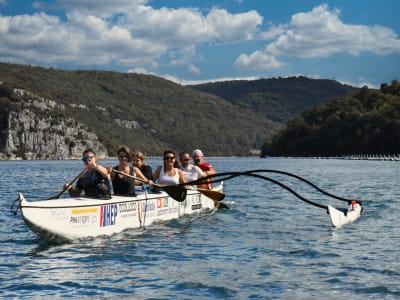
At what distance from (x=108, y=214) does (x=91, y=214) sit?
0.75 m

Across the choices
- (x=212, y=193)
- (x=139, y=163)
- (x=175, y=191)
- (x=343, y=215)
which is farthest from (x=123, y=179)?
(x=343, y=215)

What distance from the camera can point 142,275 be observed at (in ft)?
36.3

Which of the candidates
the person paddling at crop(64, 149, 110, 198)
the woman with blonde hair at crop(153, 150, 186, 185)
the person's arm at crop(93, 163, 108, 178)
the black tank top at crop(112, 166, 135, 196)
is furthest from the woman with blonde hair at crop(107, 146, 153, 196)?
the woman with blonde hair at crop(153, 150, 186, 185)

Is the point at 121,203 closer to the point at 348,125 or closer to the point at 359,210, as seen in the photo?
the point at 359,210

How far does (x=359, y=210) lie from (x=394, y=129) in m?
117

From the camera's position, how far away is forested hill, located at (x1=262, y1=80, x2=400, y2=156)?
446 feet

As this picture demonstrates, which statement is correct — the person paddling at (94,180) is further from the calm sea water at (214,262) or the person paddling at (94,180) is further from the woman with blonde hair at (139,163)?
the woman with blonde hair at (139,163)

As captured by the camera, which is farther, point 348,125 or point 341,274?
point 348,125

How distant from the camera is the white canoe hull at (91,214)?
12.9m

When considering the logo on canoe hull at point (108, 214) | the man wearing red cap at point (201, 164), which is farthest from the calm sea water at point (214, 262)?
the man wearing red cap at point (201, 164)

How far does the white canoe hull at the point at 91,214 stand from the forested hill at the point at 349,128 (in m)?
118

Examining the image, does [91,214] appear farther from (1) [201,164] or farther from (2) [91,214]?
(1) [201,164]

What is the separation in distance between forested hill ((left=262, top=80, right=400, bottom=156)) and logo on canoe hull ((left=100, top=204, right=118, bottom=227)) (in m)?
120

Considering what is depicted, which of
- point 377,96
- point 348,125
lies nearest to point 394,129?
point 348,125
